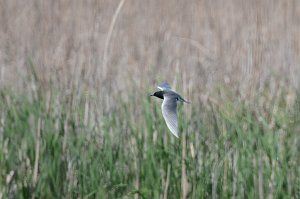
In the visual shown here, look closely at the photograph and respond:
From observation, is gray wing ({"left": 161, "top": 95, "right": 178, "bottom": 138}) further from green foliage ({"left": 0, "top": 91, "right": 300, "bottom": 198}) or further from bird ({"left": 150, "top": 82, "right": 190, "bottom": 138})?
green foliage ({"left": 0, "top": 91, "right": 300, "bottom": 198})

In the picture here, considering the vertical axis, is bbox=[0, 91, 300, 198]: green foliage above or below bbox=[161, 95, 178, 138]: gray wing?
below

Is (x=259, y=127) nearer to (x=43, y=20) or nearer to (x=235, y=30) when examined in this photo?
(x=235, y=30)

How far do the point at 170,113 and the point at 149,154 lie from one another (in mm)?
966

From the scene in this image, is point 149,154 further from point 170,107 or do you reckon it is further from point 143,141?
point 170,107

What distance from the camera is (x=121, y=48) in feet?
15.8

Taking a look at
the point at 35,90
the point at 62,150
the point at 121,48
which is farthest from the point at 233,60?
the point at 62,150

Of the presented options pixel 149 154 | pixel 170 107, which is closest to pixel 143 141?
pixel 149 154

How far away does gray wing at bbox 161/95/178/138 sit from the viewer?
4.23 feet

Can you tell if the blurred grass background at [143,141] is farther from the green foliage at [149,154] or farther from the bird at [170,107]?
the bird at [170,107]

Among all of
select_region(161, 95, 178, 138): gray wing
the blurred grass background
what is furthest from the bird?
the blurred grass background

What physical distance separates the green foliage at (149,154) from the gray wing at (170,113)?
503 millimetres

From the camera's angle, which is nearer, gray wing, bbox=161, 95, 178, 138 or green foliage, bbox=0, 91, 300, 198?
gray wing, bbox=161, 95, 178, 138

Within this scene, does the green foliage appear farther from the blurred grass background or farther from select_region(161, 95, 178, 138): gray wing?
select_region(161, 95, 178, 138): gray wing

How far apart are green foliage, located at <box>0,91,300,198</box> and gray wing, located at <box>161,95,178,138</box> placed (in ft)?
1.65
